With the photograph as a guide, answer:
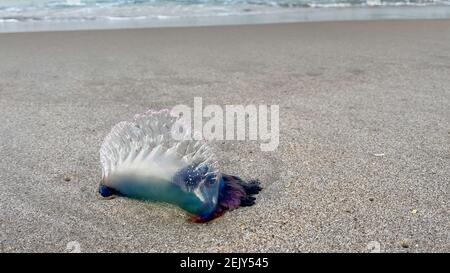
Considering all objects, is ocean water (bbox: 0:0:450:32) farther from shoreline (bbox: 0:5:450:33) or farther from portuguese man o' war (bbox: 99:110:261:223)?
portuguese man o' war (bbox: 99:110:261:223)

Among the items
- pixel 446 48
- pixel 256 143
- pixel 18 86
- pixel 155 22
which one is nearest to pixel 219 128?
pixel 256 143

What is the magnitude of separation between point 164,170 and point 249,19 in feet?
20.9

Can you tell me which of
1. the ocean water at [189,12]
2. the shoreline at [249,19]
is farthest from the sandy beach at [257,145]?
the ocean water at [189,12]

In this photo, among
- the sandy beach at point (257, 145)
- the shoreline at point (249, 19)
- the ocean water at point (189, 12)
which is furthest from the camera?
the ocean water at point (189, 12)

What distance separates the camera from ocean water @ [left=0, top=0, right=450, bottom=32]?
7566mm

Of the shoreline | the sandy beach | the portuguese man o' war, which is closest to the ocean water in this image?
the shoreline

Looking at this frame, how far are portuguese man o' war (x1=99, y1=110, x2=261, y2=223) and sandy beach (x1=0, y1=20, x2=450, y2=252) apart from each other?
57mm

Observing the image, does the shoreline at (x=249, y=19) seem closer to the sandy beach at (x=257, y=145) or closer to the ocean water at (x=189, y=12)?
the ocean water at (x=189, y=12)

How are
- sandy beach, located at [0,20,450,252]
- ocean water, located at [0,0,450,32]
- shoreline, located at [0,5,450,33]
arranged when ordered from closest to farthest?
sandy beach, located at [0,20,450,252] < shoreline, located at [0,5,450,33] < ocean water, located at [0,0,450,32]

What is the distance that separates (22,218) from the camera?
1.86 meters

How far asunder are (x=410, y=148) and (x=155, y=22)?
5.73 metres

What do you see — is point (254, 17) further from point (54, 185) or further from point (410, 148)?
point (54, 185)

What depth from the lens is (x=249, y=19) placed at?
7824 millimetres

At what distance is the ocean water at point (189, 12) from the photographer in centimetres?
757
